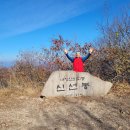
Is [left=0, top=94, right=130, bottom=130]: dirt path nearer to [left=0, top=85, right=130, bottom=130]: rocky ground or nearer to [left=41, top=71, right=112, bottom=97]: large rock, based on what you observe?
[left=0, top=85, right=130, bottom=130]: rocky ground

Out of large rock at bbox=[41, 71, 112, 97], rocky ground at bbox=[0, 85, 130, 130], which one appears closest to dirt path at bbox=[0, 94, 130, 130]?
rocky ground at bbox=[0, 85, 130, 130]

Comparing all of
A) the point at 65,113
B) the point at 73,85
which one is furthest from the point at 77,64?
the point at 65,113

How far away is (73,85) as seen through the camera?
36.9ft

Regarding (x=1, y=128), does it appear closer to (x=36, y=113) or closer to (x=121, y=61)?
(x=36, y=113)

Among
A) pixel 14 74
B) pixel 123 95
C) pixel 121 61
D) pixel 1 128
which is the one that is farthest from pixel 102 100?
pixel 14 74

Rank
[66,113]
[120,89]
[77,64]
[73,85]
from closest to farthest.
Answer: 1. [66,113]
2. [73,85]
3. [77,64]
4. [120,89]

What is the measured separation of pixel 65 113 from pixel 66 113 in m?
0.03

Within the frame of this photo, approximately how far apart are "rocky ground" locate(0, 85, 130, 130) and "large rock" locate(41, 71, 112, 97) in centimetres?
36

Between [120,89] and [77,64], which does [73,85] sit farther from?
[120,89]

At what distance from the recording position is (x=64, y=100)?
1038cm

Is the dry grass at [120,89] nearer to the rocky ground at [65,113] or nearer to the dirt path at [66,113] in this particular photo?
the rocky ground at [65,113]

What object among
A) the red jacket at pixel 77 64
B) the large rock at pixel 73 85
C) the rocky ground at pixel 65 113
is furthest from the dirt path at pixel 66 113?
the red jacket at pixel 77 64

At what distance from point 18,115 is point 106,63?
6802 millimetres

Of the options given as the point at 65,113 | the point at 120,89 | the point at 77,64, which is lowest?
the point at 65,113
